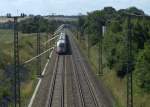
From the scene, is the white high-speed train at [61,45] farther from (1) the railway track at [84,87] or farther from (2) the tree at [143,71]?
(2) the tree at [143,71]

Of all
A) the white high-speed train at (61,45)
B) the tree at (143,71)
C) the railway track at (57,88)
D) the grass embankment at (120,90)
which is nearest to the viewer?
the grass embankment at (120,90)

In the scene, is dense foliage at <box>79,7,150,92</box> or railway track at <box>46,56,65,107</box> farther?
railway track at <box>46,56,65,107</box>

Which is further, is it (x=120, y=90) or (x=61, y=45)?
(x=61, y=45)

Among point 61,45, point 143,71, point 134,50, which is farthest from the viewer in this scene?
point 61,45

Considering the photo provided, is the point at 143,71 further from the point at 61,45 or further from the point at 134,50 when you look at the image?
the point at 61,45

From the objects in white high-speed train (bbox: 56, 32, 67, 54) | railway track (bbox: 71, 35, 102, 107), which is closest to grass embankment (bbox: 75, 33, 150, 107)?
railway track (bbox: 71, 35, 102, 107)

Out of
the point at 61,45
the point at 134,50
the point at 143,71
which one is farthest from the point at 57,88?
the point at 61,45

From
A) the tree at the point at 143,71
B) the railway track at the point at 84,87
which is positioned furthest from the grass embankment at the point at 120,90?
the railway track at the point at 84,87

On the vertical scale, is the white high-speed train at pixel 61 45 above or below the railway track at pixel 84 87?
above

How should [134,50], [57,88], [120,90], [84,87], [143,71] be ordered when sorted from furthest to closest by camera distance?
[134,50] < [84,87] < [57,88] < [120,90] < [143,71]

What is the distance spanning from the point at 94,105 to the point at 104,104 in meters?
0.96

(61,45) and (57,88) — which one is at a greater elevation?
(61,45)

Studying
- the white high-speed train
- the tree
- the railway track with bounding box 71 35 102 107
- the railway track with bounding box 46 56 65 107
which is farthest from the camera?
the white high-speed train

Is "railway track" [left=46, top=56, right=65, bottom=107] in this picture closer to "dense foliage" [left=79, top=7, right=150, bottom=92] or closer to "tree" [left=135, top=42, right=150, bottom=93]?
"dense foliage" [left=79, top=7, right=150, bottom=92]
